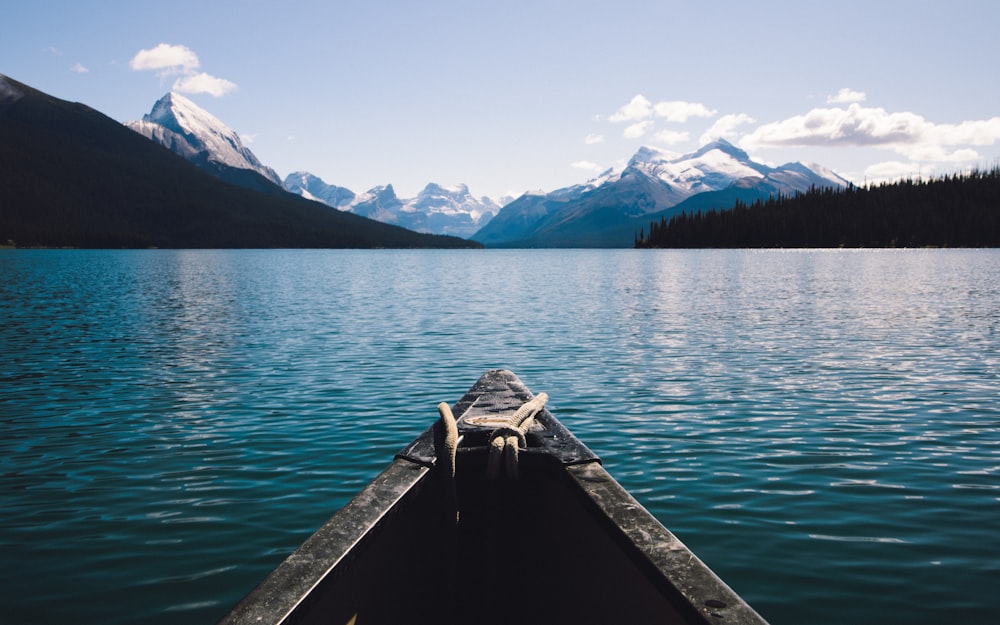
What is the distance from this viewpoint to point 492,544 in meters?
5.81

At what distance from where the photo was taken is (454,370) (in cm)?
2297

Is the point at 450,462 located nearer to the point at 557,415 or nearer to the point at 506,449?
the point at 506,449

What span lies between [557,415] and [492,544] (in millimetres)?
10481

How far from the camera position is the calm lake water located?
311 inches

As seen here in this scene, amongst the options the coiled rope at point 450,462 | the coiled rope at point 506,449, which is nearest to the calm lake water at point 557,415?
the coiled rope at point 450,462

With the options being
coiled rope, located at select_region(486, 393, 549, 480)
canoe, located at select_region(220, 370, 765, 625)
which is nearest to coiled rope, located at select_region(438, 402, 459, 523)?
canoe, located at select_region(220, 370, 765, 625)

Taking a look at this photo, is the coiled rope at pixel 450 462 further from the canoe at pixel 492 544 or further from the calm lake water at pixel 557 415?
the calm lake water at pixel 557 415

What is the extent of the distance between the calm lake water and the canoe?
2.90 m

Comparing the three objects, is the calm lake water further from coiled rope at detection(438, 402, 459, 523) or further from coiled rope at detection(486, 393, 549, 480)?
coiled rope at detection(486, 393, 549, 480)

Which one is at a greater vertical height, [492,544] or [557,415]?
[492,544]

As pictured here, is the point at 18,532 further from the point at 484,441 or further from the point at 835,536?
the point at 835,536

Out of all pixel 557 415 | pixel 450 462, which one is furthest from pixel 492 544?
pixel 557 415

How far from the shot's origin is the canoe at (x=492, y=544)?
4461mm

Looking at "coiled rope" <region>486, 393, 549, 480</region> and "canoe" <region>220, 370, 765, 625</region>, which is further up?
"coiled rope" <region>486, 393, 549, 480</region>
